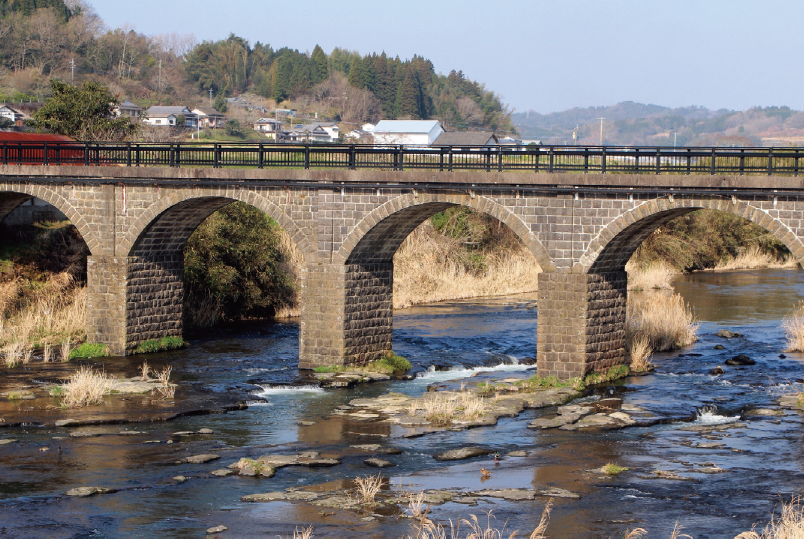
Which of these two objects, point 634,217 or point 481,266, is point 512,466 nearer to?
point 634,217

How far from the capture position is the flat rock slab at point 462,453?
19469 millimetres

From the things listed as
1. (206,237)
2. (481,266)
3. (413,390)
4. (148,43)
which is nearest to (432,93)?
(148,43)

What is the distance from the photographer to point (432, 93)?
6663 inches

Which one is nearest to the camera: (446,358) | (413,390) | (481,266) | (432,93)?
(413,390)

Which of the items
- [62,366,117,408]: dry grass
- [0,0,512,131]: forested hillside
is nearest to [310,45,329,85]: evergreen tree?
[0,0,512,131]: forested hillside

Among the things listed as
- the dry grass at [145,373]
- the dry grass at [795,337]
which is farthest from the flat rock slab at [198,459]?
the dry grass at [795,337]

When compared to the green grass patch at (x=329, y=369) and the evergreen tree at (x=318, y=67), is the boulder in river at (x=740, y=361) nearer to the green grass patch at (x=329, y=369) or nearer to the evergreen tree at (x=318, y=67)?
the green grass patch at (x=329, y=369)

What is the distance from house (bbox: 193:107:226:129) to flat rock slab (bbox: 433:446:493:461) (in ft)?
352

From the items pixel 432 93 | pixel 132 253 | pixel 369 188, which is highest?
pixel 432 93

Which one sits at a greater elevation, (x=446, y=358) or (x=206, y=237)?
(x=206, y=237)

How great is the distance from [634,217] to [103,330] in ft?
57.9

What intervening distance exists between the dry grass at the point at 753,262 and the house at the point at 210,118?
265 feet

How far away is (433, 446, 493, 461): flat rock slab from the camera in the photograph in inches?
766

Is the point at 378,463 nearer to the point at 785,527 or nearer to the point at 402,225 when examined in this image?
the point at 785,527
